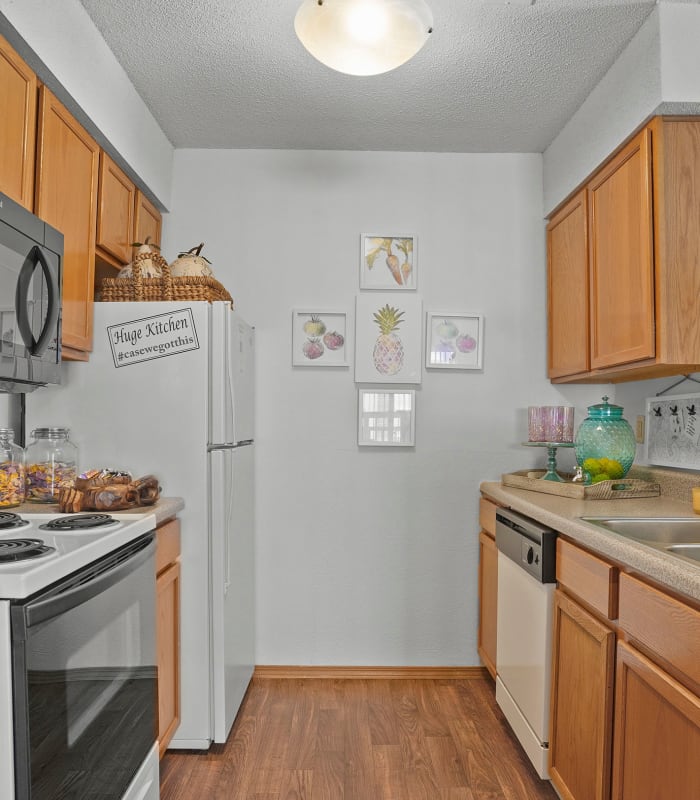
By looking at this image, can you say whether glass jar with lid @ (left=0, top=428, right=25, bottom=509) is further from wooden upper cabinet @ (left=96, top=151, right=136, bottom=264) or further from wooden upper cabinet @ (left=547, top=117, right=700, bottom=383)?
wooden upper cabinet @ (left=547, top=117, right=700, bottom=383)

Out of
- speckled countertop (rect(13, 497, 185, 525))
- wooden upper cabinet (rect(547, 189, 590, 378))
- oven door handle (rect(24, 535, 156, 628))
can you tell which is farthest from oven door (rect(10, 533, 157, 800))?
wooden upper cabinet (rect(547, 189, 590, 378))

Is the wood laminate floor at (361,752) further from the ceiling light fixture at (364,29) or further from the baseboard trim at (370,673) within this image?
the ceiling light fixture at (364,29)

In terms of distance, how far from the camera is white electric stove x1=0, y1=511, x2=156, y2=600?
3.81 feet

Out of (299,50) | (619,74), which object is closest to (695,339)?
(619,74)

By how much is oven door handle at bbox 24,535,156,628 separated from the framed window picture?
1.71 meters

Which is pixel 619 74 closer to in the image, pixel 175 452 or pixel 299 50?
pixel 299 50

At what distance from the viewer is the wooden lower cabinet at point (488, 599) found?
109 inches

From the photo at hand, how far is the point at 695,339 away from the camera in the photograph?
6.69 ft

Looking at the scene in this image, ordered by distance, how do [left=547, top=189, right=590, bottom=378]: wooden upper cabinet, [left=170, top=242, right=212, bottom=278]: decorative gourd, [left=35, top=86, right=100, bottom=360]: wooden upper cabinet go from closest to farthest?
[left=35, top=86, right=100, bottom=360]: wooden upper cabinet
[left=170, top=242, right=212, bottom=278]: decorative gourd
[left=547, top=189, right=590, bottom=378]: wooden upper cabinet

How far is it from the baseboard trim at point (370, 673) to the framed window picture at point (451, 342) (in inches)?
55.7

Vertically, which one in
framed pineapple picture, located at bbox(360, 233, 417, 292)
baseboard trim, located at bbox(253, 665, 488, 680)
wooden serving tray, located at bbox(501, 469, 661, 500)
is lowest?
baseboard trim, located at bbox(253, 665, 488, 680)

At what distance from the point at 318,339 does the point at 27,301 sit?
1.56m

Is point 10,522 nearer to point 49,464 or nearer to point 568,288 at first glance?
point 49,464

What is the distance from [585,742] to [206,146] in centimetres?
281
